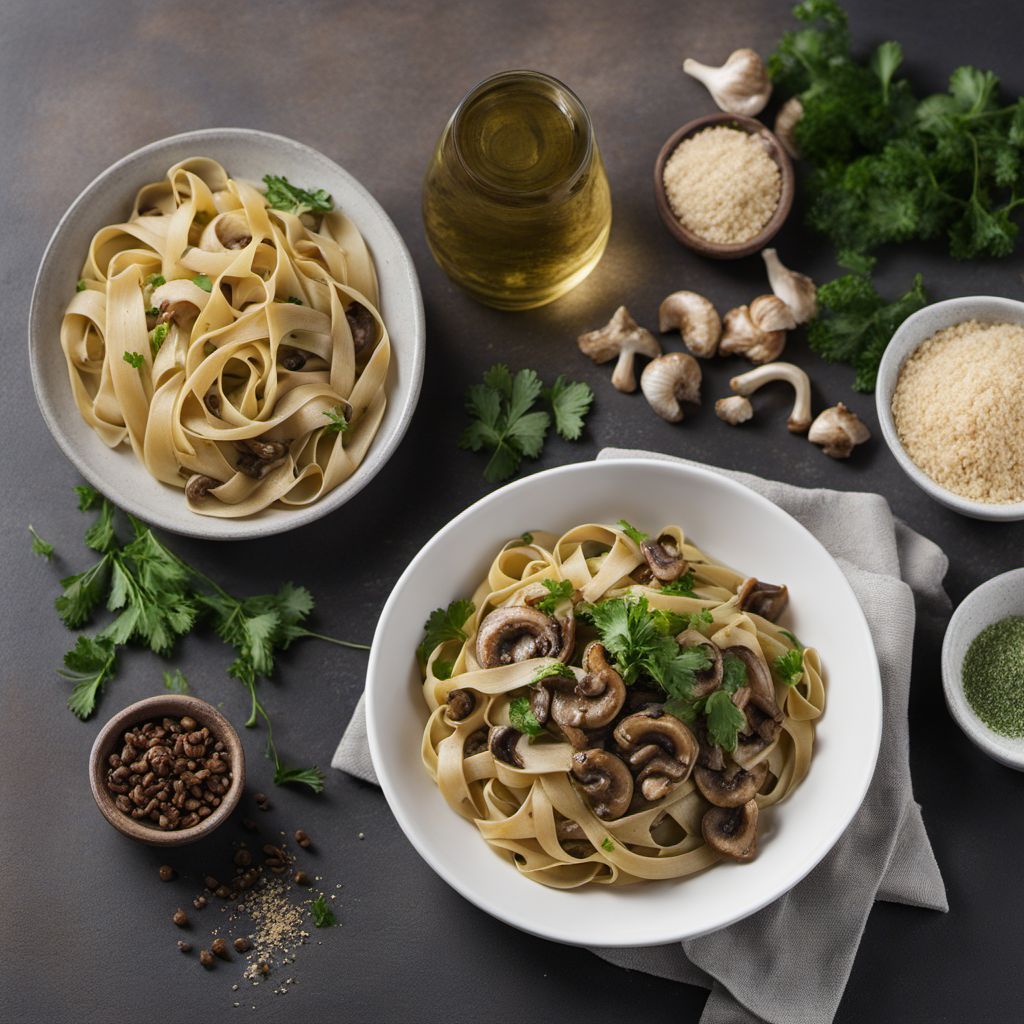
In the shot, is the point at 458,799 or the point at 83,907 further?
the point at 83,907

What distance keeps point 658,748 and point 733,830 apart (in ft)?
1.38

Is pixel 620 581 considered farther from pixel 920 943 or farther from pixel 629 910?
pixel 920 943

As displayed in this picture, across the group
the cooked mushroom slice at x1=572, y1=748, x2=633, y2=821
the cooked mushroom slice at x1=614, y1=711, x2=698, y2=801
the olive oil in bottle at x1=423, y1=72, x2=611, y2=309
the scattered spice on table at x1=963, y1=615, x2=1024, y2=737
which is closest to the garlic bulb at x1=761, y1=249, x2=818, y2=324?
the olive oil in bottle at x1=423, y1=72, x2=611, y2=309

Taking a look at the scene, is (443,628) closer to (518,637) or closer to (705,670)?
(518,637)

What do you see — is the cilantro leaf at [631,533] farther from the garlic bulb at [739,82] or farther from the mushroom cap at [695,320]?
the garlic bulb at [739,82]

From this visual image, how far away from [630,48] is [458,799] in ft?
10.5

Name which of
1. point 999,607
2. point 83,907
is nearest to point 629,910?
point 999,607

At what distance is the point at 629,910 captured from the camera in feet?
12.4

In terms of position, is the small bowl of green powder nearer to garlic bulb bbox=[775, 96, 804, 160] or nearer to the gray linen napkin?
the gray linen napkin

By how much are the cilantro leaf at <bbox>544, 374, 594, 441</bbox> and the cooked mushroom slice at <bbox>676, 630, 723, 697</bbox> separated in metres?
1.15

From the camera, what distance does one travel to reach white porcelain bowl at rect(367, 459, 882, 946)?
3.69 m

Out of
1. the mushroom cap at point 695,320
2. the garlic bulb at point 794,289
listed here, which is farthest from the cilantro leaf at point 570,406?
the garlic bulb at point 794,289

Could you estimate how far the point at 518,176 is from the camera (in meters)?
4.16

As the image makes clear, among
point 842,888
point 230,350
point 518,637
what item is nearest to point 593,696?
point 518,637
